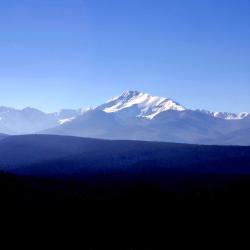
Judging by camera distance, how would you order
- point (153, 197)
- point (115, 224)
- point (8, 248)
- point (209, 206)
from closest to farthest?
point (8, 248)
point (115, 224)
point (209, 206)
point (153, 197)

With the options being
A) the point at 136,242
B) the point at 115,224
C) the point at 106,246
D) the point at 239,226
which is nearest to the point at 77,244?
the point at 106,246

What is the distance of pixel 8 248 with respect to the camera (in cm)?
6322

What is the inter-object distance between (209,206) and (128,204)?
1947 centimetres

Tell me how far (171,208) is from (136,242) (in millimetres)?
29750

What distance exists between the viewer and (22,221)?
89375 mm

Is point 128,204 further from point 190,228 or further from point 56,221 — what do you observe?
point 190,228

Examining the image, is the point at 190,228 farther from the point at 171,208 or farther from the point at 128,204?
the point at 128,204

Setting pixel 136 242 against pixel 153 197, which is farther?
pixel 153 197

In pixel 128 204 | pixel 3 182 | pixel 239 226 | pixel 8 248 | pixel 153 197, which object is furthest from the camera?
pixel 3 182

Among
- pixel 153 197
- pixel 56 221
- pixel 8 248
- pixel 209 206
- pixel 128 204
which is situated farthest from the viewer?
pixel 153 197

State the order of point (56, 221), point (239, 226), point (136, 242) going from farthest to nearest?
1. point (56, 221)
2. point (239, 226)
3. point (136, 242)

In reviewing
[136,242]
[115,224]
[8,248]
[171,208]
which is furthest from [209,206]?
[8,248]

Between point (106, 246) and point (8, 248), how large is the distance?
49.3 ft

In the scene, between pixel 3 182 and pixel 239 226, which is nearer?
pixel 239 226
